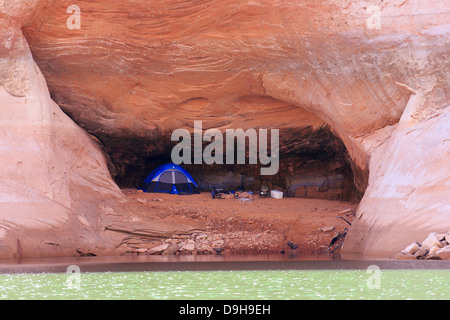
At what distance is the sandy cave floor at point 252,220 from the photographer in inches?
461

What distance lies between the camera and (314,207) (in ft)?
48.6

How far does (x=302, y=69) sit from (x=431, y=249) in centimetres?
547

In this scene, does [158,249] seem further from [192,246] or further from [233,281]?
[233,281]

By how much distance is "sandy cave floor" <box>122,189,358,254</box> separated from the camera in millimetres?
11719

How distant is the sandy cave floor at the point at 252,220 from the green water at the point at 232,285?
16.0 ft

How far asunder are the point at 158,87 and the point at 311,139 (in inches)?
201

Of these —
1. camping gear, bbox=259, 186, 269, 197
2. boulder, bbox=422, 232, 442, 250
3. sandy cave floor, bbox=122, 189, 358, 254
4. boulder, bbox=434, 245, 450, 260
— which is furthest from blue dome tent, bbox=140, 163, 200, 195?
boulder, bbox=434, 245, 450, 260

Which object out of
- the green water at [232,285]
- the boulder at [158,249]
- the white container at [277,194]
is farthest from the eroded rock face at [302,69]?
the boulder at [158,249]

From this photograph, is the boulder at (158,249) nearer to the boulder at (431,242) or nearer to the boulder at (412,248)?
the boulder at (412,248)

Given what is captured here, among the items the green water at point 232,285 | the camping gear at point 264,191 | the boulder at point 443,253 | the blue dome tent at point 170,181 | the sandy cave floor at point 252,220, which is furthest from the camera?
the camping gear at point 264,191

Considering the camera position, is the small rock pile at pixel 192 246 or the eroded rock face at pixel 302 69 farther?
the small rock pile at pixel 192 246

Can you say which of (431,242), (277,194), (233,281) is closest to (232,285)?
(233,281)

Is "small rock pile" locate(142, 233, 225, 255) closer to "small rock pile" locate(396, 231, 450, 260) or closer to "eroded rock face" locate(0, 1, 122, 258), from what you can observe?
"eroded rock face" locate(0, 1, 122, 258)

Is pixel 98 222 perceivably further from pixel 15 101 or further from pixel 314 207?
pixel 314 207
